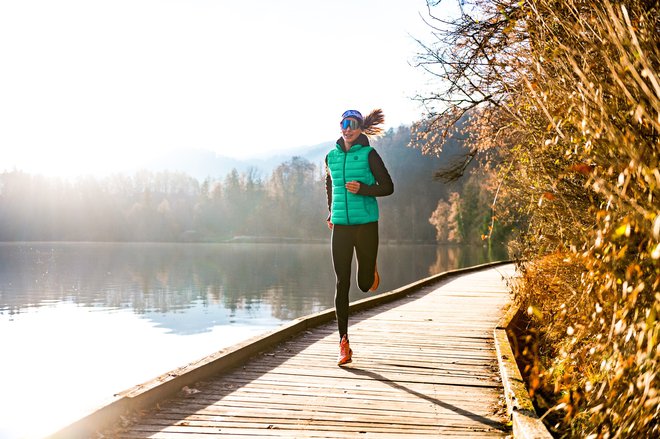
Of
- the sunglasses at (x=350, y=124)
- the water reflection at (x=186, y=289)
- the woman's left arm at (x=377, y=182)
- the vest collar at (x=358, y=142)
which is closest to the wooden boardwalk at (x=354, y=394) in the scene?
the woman's left arm at (x=377, y=182)

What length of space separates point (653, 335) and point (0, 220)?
470 ft

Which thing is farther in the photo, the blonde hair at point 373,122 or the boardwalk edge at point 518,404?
the blonde hair at point 373,122

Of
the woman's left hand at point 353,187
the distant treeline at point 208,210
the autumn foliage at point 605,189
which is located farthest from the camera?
the distant treeline at point 208,210

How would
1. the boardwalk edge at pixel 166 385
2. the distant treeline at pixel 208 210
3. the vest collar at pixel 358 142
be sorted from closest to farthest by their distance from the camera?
the boardwalk edge at pixel 166 385
the vest collar at pixel 358 142
the distant treeline at pixel 208 210

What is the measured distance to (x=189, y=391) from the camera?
14.3 ft

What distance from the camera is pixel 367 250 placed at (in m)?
5.42

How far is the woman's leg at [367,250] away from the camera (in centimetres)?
542

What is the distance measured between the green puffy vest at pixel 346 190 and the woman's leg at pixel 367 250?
0.09 meters

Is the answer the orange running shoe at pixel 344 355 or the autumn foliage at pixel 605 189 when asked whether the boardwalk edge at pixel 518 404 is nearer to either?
the autumn foliage at pixel 605 189

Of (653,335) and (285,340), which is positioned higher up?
(653,335)

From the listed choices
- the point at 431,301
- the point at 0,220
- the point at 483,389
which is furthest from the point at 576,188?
the point at 0,220

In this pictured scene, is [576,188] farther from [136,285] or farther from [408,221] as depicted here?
[408,221]

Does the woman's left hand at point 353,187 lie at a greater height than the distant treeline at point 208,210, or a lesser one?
lesser

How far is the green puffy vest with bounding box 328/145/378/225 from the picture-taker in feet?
17.7
